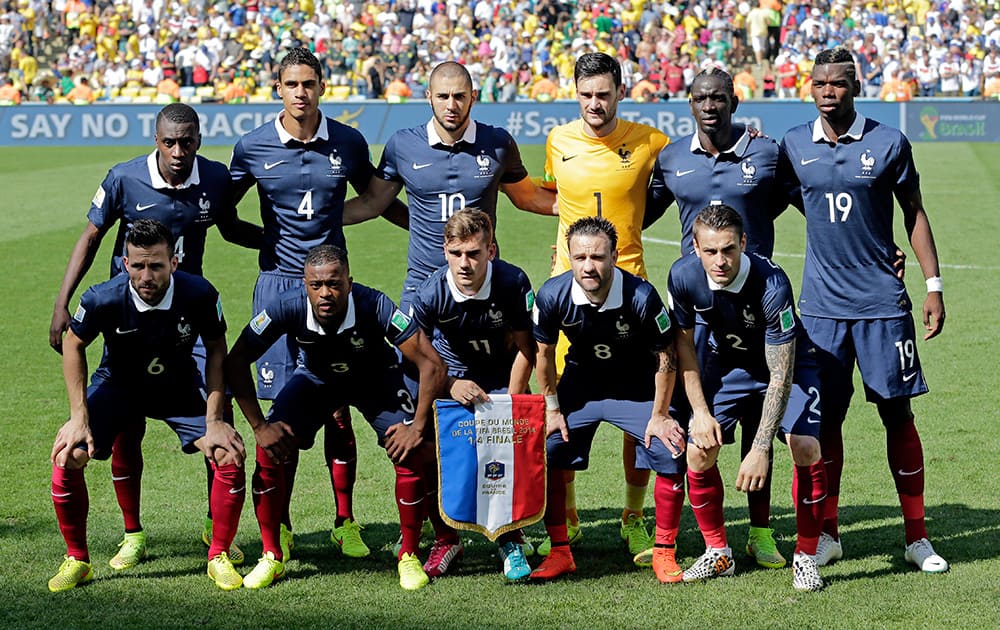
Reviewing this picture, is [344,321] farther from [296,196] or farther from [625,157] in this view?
[625,157]

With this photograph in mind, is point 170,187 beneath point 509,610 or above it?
above

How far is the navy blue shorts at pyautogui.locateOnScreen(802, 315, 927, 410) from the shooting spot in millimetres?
6137

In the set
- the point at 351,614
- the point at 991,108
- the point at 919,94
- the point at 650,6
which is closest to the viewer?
the point at 351,614

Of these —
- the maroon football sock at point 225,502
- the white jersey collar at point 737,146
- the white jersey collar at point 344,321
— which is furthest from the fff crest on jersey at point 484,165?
the maroon football sock at point 225,502

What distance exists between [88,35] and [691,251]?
3151 cm

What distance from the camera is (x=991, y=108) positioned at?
26828mm

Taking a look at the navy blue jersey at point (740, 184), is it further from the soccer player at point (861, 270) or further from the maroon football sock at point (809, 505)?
the maroon football sock at point (809, 505)

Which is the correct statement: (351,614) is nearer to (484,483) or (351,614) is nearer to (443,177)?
(484,483)

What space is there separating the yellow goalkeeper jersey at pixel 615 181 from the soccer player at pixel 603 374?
0.82m

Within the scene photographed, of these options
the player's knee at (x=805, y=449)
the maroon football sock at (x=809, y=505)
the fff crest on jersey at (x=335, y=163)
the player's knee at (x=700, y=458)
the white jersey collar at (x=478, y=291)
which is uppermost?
the fff crest on jersey at (x=335, y=163)

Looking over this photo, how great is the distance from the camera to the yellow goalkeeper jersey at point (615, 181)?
269 inches

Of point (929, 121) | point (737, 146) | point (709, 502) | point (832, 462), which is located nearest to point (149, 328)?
point (709, 502)

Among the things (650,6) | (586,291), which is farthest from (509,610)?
(650,6)

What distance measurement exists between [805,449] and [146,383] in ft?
10.2
